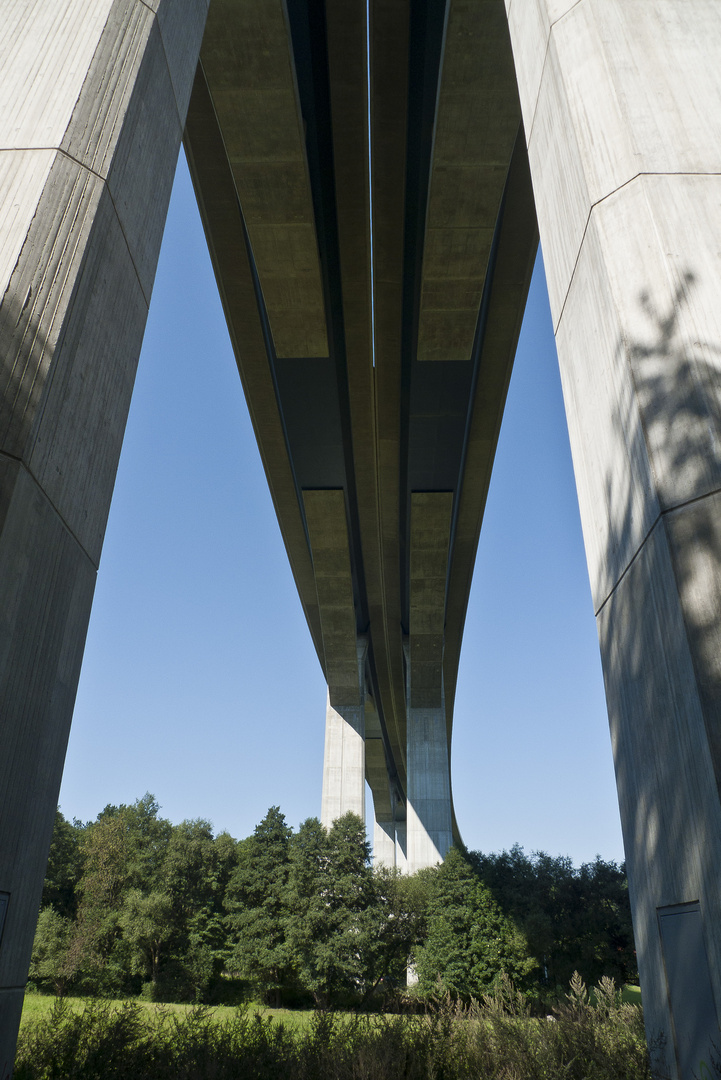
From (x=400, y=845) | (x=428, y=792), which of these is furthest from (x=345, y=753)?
(x=400, y=845)

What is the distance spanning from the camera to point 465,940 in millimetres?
25812

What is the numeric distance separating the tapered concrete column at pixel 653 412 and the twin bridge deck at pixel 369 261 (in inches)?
265

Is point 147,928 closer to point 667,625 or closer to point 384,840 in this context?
point 667,625

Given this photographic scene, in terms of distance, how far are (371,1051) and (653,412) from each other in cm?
617

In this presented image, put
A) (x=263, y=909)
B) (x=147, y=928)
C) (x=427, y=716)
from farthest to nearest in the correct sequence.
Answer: (x=427, y=716) → (x=147, y=928) → (x=263, y=909)

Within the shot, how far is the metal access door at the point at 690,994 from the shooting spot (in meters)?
2.88

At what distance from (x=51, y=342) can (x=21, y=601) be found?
1326 mm

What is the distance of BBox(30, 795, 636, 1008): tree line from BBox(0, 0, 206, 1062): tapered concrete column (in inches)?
916

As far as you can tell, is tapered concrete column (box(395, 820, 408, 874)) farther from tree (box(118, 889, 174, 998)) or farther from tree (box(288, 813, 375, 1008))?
tree (box(288, 813, 375, 1008))

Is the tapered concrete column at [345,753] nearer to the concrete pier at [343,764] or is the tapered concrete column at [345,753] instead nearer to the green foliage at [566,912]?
the concrete pier at [343,764]

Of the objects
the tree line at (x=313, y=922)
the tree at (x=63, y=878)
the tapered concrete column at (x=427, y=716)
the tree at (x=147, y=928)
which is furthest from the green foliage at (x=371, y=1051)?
the tree at (x=63, y=878)

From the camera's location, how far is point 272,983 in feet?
95.6

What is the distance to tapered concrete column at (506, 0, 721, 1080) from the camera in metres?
3.07

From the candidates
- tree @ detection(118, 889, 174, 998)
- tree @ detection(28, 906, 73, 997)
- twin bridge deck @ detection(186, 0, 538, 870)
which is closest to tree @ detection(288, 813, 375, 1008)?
tree @ detection(118, 889, 174, 998)
